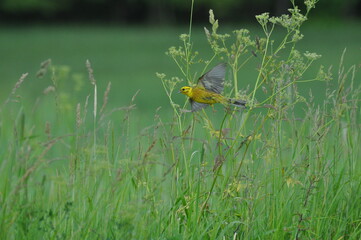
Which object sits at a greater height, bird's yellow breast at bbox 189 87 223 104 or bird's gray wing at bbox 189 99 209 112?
bird's yellow breast at bbox 189 87 223 104

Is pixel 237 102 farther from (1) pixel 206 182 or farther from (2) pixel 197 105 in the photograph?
(1) pixel 206 182

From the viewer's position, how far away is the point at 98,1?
43625mm

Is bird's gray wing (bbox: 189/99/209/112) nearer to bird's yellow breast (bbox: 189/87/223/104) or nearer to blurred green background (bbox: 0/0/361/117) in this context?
bird's yellow breast (bbox: 189/87/223/104)

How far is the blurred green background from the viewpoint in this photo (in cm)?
1423

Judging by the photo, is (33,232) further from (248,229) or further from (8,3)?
Result: (8,3)

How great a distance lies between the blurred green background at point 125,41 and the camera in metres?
14.2

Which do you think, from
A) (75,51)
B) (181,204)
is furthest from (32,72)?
(181,204)

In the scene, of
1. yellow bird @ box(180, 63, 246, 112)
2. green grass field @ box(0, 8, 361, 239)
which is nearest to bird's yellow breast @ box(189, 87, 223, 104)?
yellow bird @ box(180, 63, 246, 112)

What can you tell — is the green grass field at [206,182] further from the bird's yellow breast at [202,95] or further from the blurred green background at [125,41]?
the blurred green background at [125,41]

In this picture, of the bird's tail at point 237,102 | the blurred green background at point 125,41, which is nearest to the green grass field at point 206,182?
the bird's tail at point 237,102

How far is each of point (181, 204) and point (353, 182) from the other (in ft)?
2.66

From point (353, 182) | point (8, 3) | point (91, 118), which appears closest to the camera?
point (353, 182)

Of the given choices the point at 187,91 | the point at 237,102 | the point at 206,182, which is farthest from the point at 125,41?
the point at 237,102

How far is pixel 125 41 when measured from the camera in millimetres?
29234
